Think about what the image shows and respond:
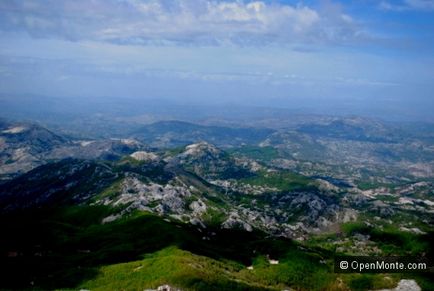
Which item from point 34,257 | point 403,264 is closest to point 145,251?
point 34,257

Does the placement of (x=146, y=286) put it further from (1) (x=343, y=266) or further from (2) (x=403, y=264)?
(2) (x=403, y=264)

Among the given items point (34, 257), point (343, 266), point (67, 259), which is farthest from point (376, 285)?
point (34, 257)

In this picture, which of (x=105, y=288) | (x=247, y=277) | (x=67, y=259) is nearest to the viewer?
(x=105, y=288)

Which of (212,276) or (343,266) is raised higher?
(212,276)

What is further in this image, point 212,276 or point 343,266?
point 343,266

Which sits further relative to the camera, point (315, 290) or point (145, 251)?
point (145, 251)

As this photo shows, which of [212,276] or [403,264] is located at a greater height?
[212,276]

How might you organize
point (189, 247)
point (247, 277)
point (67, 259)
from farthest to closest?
point (189, 247), point (67, 259), point (247, 277)

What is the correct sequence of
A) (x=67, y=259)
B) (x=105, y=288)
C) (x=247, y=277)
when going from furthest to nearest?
(x=67, y=259) → (x=247, y=277) → (x=105, y=288)

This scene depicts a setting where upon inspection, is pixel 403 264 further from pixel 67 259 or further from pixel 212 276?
pixel 67 259
